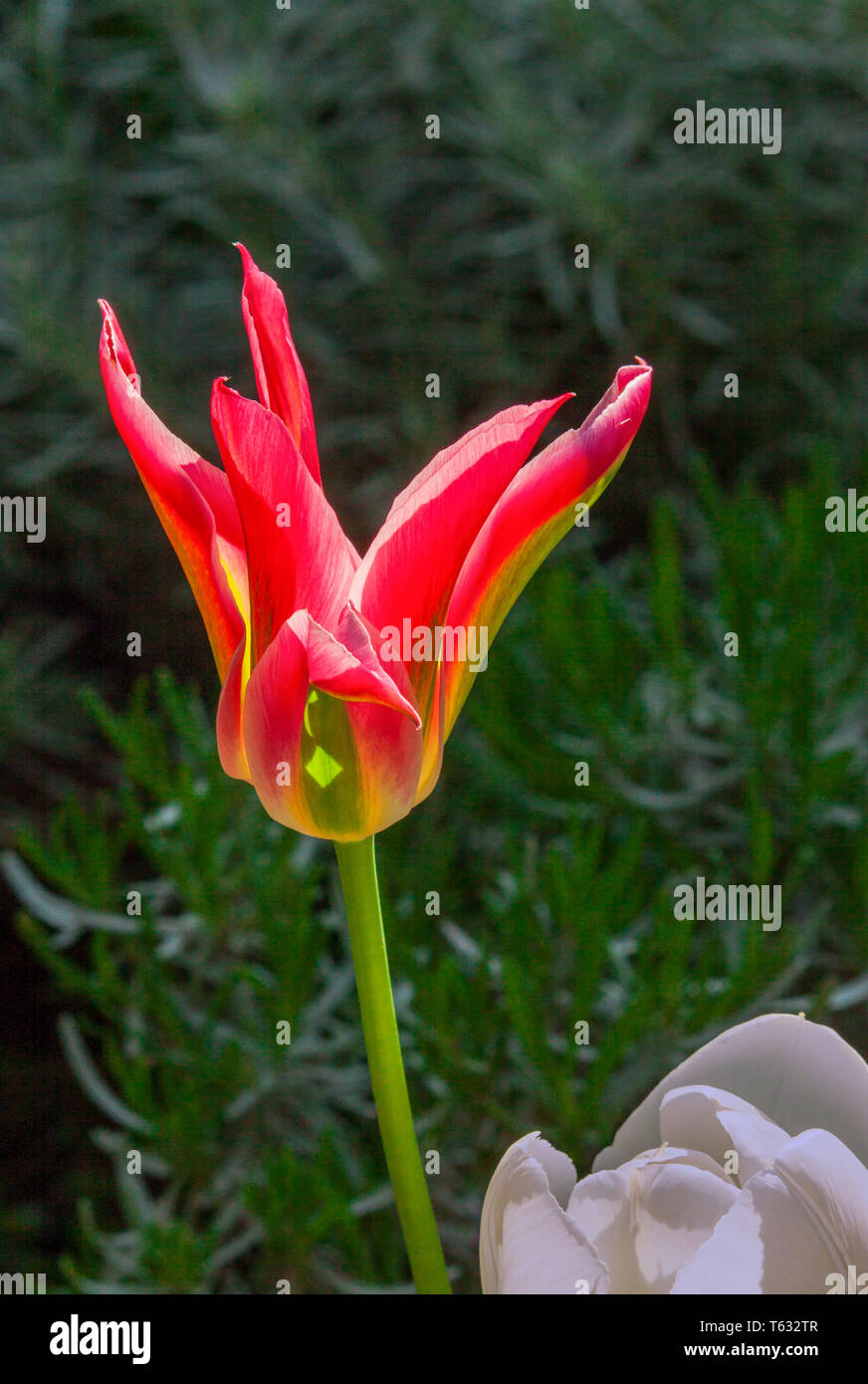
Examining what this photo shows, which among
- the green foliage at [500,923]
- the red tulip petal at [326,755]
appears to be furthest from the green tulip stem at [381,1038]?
the green foliage at [500,923]

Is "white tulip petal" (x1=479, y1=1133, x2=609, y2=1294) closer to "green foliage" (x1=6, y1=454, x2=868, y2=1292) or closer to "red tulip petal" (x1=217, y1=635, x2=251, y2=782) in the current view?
"red tulip petal" (x1=217, y1=635, x2=251, y2=782)

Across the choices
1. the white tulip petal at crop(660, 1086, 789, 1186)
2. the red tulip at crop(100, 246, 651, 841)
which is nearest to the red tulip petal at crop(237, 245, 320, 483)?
the red tulip at crop(100, 246, 651, 841)

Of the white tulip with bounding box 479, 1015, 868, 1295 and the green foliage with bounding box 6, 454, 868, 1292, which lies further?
the green foliage with bounding box 6, 454, 868, 1292

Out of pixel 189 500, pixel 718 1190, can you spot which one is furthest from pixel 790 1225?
pixel 189 500

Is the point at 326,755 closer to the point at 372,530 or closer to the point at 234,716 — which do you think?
the point at 234,716

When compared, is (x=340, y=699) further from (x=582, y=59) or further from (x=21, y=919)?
(x=582, y=59)

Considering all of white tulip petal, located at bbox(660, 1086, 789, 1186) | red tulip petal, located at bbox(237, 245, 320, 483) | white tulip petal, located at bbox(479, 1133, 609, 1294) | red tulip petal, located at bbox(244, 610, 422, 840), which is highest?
red tulip petal, located at bbox(237, 245, 320, 483)
